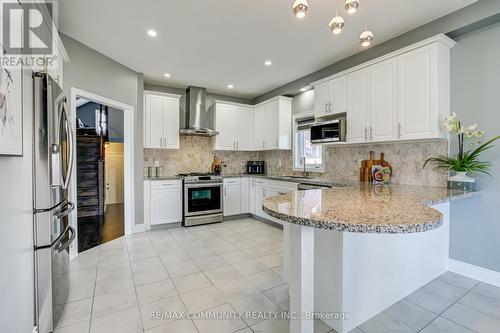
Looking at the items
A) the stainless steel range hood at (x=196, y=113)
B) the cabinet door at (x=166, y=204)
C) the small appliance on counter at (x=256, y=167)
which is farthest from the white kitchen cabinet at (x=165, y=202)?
the small appliance on counter at (x=256, y=167)

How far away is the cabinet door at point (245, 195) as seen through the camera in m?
5.03

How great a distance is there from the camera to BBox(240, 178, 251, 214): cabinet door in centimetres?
503

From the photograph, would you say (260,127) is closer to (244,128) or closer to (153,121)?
(244,128)

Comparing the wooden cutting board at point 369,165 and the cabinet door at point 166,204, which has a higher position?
the wooden cutting board at point 369,165

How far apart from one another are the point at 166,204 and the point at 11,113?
10.4 feet

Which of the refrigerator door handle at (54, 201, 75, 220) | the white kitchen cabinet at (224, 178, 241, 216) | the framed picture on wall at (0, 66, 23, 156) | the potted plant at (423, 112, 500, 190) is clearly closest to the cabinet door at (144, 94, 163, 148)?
the white kitchen cabinet at (224, 178, 241, 216)

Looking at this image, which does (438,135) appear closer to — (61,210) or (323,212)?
(323,212)

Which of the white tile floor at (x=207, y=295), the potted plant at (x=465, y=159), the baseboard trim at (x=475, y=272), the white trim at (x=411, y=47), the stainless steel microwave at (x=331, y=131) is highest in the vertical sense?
the white trim at (x=411, y=47)

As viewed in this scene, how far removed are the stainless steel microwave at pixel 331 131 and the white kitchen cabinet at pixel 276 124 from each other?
108cm

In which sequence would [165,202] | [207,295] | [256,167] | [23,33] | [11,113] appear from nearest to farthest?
1. [11,113]
2. [23,33]
3. [207,295]
4. [165,202]
5. [256,167]

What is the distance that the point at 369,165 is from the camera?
10.6 feet

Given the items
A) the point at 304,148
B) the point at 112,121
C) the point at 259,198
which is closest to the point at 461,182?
the point at 304,148

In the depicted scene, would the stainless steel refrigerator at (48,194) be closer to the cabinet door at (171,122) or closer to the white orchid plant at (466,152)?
the cabinet door at (171,122)

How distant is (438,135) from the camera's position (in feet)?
8.02
